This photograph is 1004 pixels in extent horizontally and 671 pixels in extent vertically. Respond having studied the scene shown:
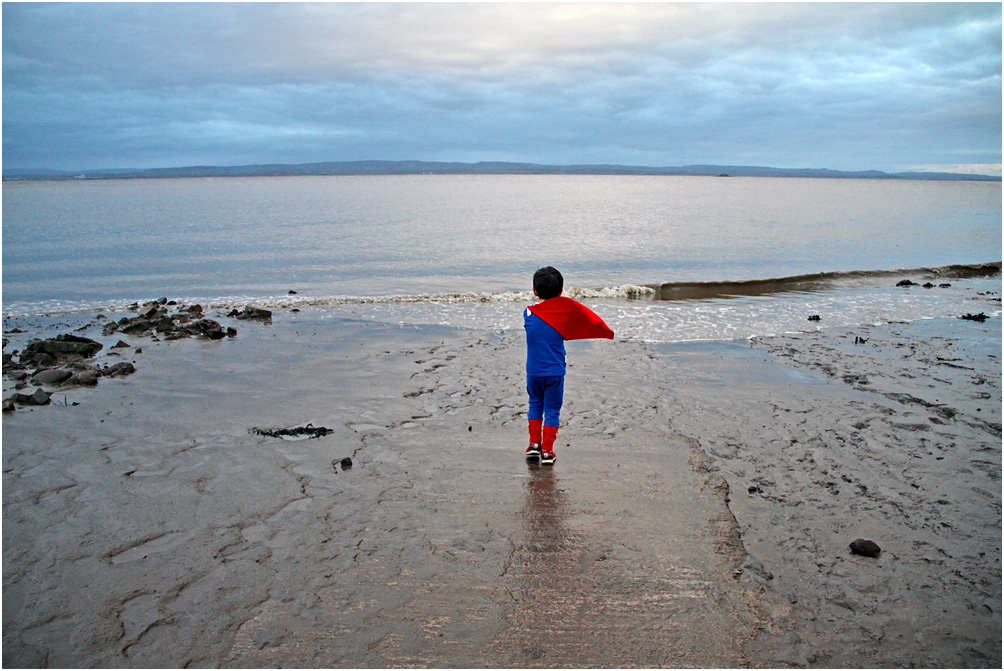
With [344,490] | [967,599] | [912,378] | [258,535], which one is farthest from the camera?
[912,378]

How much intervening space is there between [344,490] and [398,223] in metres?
38.4

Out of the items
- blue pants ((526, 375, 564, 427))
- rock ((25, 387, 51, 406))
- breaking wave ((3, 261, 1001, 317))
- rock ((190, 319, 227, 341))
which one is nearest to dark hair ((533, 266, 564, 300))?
blue pants ((526, 375, 564, 427))

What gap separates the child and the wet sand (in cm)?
35

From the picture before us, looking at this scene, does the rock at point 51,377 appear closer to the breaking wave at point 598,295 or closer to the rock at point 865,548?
the breaking wave at point 598,295

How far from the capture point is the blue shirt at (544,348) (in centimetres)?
546

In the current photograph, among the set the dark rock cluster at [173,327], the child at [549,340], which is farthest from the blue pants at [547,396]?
the dark rock cluster at [173,327]

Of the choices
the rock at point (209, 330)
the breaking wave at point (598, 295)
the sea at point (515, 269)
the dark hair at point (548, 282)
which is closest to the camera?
the dark hair at point (548, 282)

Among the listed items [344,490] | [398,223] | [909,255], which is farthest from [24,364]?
[398,223]

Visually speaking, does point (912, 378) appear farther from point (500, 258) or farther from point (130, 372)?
point (500, 258)

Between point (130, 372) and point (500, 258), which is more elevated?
point (500, 258)

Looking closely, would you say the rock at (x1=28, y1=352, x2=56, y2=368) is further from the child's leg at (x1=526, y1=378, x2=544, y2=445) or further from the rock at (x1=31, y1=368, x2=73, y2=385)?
the child's leg at (x1=526, y1=378, x2=544, y2=445)

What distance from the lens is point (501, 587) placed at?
12.3 feet

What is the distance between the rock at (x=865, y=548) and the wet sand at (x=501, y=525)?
59mm

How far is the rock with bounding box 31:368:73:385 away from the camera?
7.96 metres
